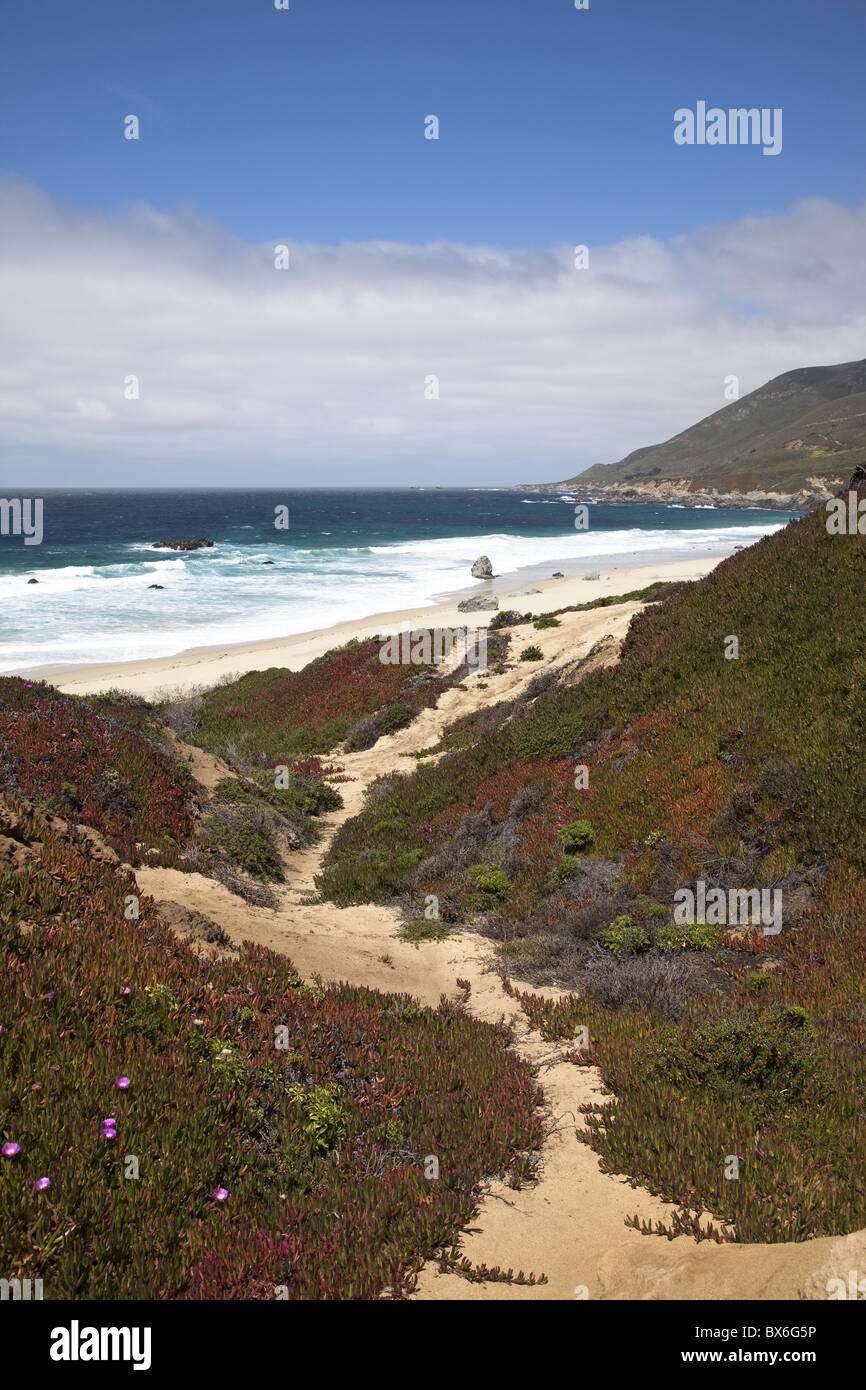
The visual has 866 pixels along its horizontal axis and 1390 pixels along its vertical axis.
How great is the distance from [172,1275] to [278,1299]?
1.93 ft

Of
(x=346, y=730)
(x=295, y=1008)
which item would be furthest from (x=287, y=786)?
(x=295, y=1008)

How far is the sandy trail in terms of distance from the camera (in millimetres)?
Result: 4039

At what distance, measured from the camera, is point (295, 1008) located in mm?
6887

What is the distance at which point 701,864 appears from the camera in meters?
10.5

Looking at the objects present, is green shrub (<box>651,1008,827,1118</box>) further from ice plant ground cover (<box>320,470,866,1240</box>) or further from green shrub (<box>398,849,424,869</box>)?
green shrub (<box>398,849,424,869</box>)

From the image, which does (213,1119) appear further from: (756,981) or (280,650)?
(280,650)

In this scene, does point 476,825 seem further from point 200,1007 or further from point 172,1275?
point 172,1275

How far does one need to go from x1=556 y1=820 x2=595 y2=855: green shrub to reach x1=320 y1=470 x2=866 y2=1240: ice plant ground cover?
0.32ft

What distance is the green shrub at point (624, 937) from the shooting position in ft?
31.3

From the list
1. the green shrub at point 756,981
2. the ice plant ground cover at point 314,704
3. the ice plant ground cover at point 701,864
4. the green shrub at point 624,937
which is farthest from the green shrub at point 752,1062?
the ice plant ground cover at point 314,704

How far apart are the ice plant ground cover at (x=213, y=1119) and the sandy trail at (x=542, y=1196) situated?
0.88 feet

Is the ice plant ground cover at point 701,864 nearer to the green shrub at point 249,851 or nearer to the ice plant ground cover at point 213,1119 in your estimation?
the green shrub at point 249,851

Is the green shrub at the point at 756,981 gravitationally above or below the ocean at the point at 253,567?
below

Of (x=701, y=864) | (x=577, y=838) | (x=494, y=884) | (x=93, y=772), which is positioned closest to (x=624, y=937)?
(x=701, y=864)
